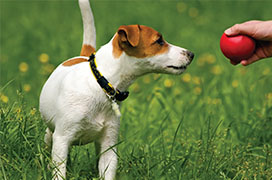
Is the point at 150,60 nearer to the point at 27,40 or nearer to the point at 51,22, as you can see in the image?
the point at 27,40

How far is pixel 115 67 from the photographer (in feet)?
10.8

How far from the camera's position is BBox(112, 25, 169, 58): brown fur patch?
3.24 metres

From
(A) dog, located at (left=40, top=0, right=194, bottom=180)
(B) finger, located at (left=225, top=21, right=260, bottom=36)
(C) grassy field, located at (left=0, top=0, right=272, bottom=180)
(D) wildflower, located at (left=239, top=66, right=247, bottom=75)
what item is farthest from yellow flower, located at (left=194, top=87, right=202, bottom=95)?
(A) dog, located at (left=40, top=0, right=194, bottom=180)

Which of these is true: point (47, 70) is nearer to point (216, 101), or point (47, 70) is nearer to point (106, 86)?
point (216, 101)

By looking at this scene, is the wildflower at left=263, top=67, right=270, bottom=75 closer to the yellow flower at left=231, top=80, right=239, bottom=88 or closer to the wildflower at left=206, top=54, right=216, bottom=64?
the yellow flower at left=231, top=80, right=239, bottom=88

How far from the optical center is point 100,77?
3283 mm

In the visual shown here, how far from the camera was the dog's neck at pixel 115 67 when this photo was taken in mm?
3289

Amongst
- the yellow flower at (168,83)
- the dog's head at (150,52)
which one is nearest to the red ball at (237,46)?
the dog's head at (150,52)

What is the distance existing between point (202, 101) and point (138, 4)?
4028 millimetres

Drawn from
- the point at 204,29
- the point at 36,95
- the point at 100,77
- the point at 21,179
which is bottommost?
the point at 204,29

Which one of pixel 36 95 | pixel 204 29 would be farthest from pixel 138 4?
pixel 36 95

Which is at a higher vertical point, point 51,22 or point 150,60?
point 150,60

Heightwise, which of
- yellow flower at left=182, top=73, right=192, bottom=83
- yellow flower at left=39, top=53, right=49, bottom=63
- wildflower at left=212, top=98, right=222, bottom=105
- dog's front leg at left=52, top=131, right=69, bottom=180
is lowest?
yellow flower at left=182, top=73, right=192, bottom=83

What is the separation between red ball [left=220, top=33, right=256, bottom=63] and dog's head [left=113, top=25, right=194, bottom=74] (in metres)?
0.45
